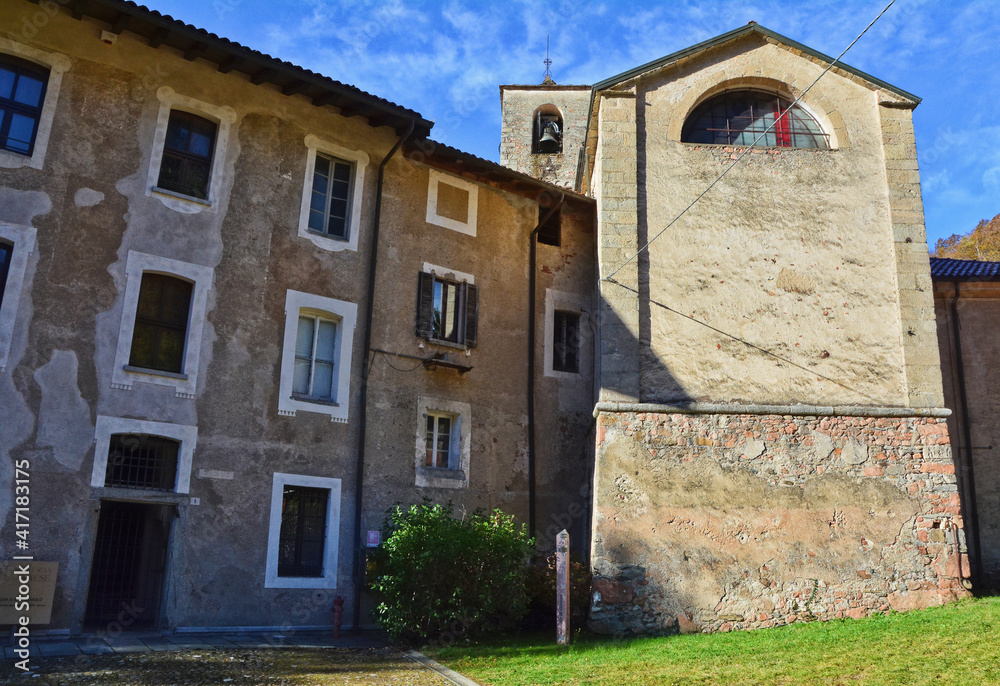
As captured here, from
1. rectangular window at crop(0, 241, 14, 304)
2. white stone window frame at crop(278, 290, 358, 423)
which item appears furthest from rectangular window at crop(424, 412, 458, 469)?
rectangular window at crop(0, 241, 14, 304)

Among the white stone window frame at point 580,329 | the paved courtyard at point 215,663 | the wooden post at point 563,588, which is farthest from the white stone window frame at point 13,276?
the white stone window frame at point 580,329

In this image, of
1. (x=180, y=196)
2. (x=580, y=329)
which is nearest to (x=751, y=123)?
(x=580, y=329)

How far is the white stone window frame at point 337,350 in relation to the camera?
552 inches

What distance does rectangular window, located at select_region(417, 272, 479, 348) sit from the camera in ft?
52.0

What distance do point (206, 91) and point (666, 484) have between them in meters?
10.2

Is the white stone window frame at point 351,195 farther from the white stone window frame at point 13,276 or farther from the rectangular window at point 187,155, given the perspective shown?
the white stone window frame at point 13,276

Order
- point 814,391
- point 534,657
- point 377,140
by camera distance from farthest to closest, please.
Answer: point 377,140
point 814,391
point 534,657

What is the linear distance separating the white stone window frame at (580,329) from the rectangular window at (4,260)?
9.61 metres

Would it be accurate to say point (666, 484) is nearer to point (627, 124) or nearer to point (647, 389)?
point (647, 389)

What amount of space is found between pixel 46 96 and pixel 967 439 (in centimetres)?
1871

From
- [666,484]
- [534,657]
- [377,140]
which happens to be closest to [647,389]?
[666,484]

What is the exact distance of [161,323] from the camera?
13273 mm

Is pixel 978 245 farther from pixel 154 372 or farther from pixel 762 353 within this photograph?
pixel 154 372

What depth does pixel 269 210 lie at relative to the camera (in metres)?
14.5
